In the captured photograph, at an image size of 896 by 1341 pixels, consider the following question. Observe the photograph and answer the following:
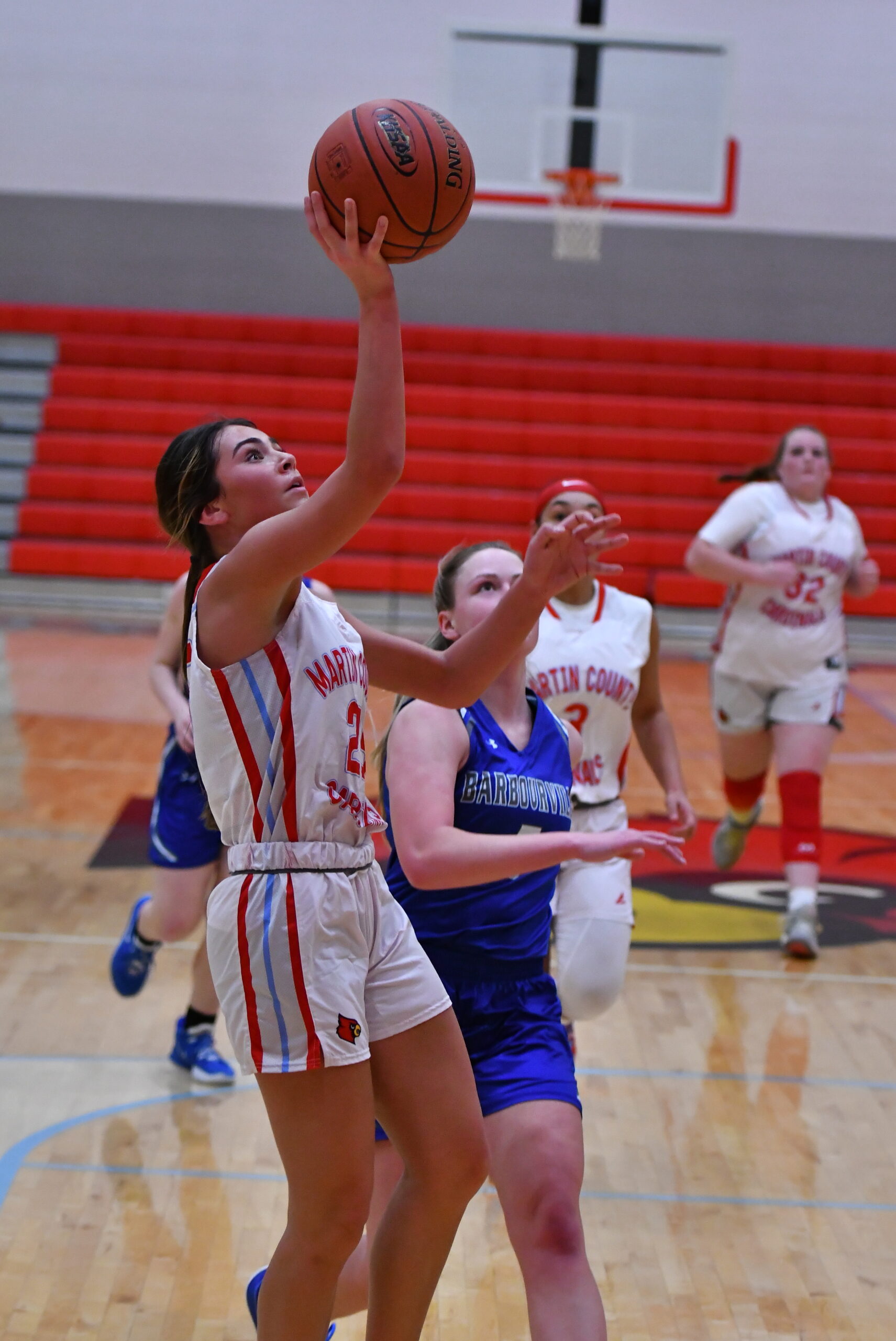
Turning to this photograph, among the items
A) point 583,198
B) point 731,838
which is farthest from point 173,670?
point 583,198

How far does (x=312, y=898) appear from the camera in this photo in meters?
2.04

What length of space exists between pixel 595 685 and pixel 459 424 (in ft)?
36.6

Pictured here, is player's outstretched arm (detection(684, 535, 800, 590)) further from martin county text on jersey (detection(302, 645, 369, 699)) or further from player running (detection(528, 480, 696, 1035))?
martin county text on jersey (detection(302, 645, 369, 699))

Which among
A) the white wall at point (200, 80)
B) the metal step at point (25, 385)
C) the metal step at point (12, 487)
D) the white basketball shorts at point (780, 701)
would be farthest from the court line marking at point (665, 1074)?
the white wall at point (200, 80)

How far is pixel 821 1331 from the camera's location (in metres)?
2.81

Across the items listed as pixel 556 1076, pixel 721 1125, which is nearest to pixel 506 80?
pixel 721 1125

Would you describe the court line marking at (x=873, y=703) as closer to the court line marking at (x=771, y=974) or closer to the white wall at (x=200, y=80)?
the court line marking at (x=771, y=974)

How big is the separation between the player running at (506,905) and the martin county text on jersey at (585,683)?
952 millimetres

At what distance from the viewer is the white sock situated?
527 centimetres

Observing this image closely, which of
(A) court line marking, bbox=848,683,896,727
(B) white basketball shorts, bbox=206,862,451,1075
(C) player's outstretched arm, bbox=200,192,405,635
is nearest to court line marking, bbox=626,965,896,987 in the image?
(B) white basketball shorts, bbox=206,862,451,1075

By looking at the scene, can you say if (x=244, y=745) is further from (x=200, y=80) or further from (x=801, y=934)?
(x=200, y=80)

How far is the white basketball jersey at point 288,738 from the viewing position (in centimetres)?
204

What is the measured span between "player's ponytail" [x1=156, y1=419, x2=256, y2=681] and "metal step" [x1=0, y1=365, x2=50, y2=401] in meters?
13.7

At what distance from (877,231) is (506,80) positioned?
Answer: 5.62 m
